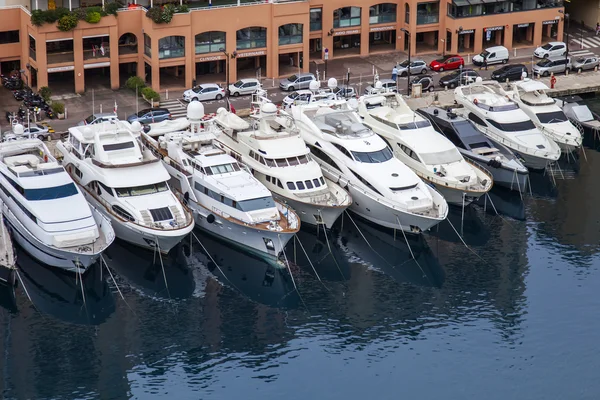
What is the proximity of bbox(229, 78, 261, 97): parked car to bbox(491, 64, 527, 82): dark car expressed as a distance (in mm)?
20096

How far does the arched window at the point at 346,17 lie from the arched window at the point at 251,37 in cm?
799

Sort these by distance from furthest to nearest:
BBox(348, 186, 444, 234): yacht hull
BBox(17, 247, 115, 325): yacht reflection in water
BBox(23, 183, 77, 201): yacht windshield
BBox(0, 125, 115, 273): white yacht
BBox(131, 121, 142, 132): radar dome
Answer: BBox(131, 121, 142, 132): radar dome < BBox(348, 186, 444, 234): yacht hull < BBox(23, 183, 77, 201): yacht windshield < BBox(0, 125, 115, 273): white yacht < BBox(17, 247, 115, 325): yacht reflection in water

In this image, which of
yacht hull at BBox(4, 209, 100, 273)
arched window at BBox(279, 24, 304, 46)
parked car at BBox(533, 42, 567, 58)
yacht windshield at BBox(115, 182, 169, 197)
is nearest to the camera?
yacht hull at BBox(4, 209, 100, 273)

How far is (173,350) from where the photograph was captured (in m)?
69.6

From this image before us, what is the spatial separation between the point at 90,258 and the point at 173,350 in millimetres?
9313

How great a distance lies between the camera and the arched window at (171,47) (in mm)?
102312

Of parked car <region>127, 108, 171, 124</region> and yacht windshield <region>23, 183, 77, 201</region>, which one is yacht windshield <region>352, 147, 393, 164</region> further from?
yacht windshield <region>23, 183, 77, 201</region>

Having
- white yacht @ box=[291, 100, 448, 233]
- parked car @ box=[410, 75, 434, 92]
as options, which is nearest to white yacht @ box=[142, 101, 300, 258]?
white yacht @ box=[291, 100, 448, 233]

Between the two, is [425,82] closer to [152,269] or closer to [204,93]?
[204,93]

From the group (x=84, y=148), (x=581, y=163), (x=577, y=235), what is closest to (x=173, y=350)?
(x=84, y=148)

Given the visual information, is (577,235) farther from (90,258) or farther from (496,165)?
(90,258)

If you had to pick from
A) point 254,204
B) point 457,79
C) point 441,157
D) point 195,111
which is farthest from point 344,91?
point 254,204

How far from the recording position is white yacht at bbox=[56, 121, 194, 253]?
78.6m

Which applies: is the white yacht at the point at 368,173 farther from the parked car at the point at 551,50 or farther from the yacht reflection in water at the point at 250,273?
the parked car at the point at 551,50
